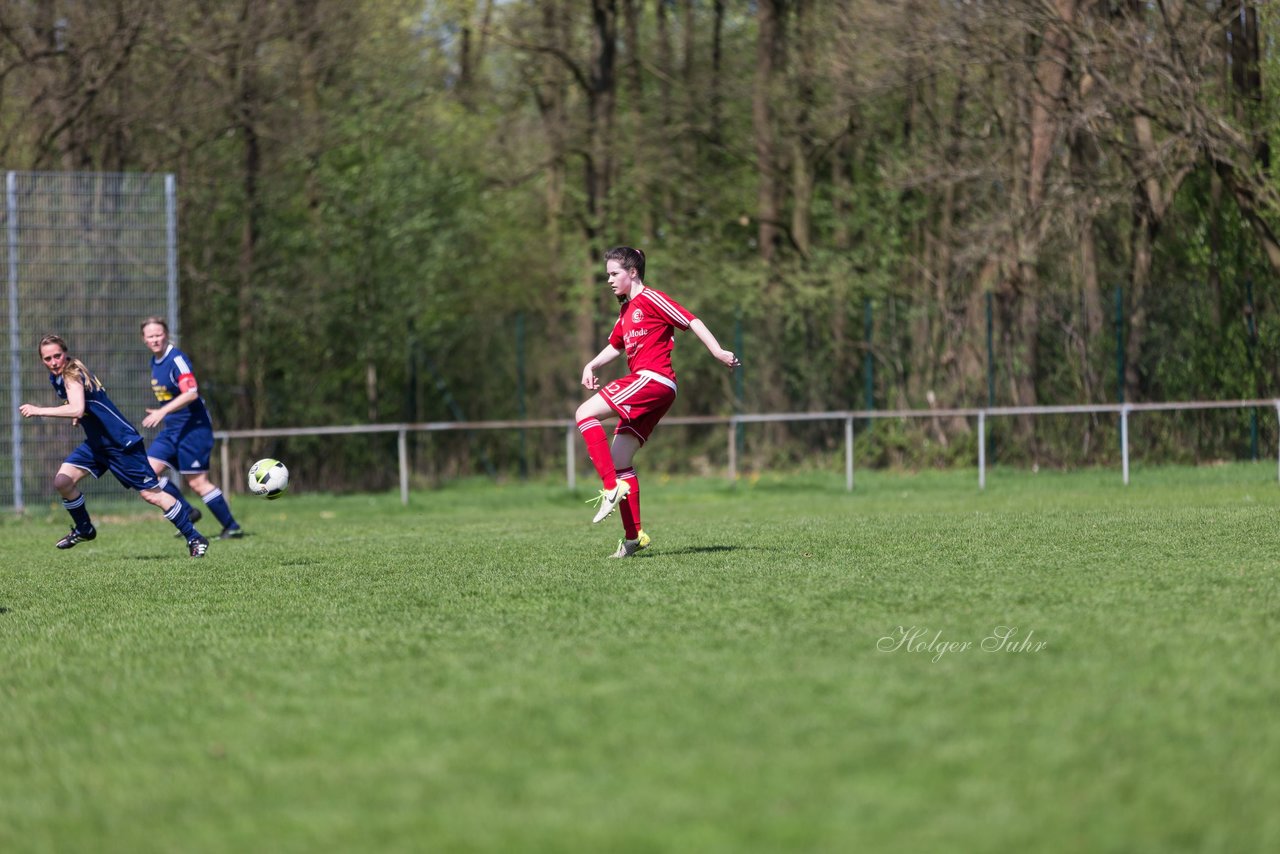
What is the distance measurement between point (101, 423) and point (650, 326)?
4.44 meters

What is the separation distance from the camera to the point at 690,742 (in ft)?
14.7


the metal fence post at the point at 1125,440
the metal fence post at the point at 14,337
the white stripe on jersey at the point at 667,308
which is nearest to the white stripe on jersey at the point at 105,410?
the white stripe on jersey at the point at 667,308

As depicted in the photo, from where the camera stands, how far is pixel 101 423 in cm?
1170

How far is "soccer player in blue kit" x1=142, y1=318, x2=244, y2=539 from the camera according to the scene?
13273 mm

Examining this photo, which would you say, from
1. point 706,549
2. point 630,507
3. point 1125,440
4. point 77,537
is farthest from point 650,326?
point 1125,440

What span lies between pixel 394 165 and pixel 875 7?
8.99 meters

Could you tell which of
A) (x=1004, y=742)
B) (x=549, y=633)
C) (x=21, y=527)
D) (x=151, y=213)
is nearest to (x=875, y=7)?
(x=151, y=213)

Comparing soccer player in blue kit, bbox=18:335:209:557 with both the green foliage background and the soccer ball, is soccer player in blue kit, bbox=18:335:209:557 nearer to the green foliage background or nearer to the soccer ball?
the soccer ball

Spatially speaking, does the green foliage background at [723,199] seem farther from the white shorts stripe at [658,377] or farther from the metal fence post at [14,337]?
the white shorts stripe at [658,377]

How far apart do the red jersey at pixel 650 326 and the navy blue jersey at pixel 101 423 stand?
13.6 ft

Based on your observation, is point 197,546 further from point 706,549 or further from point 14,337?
point 14,337

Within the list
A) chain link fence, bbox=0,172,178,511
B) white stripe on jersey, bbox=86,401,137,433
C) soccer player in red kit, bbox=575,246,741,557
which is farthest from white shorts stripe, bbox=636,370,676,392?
chain link fence, bbox=0,172,178,511

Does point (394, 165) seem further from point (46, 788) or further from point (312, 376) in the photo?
point (46, 788)

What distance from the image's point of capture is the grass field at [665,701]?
12.3 ft
